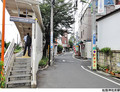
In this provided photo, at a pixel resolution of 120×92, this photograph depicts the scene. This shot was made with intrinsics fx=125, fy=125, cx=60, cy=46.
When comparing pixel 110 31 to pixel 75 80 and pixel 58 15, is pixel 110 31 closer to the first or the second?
pixel 75 80

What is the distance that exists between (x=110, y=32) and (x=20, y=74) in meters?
7.90

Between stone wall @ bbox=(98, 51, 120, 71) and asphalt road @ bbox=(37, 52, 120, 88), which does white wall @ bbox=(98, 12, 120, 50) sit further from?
asphalt road @ bbox=(37, 52, 120, 88)

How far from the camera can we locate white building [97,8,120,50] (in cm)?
954

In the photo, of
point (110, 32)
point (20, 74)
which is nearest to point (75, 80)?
point (20, 74)

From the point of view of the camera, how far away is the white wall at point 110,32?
376 inches

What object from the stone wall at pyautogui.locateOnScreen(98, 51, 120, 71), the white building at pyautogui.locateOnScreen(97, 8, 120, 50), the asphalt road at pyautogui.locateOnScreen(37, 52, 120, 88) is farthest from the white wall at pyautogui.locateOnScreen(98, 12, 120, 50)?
the asphalt road at pyautogui.locateOnScreen(37, 52, 120, 88)

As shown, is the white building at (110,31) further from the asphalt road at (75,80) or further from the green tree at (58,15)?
the green tree at (58,15)

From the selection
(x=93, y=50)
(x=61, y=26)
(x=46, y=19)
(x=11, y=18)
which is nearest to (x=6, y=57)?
(x=11, y=18)

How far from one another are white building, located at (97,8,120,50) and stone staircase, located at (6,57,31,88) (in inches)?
262

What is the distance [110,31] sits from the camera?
10.6 m

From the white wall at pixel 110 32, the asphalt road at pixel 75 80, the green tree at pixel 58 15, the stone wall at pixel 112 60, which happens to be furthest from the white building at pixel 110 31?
the green tree at pixel 58 15

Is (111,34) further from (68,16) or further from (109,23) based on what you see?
(68,16)

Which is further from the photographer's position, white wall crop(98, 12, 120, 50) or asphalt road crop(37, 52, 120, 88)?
white wall crop(98, 12, 120, 50)

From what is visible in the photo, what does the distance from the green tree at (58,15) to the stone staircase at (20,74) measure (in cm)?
1149
